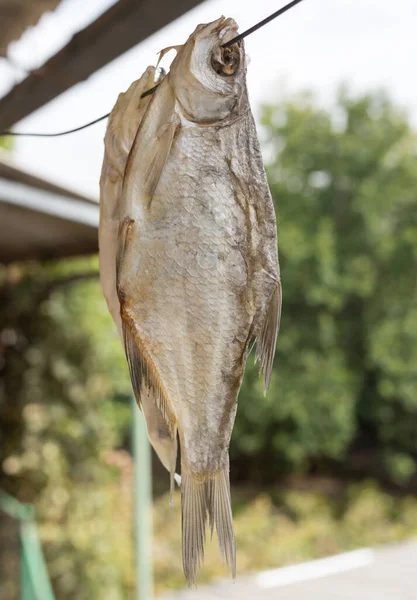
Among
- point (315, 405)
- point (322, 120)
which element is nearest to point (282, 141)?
point (322, 120)

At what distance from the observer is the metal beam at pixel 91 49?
1156mm

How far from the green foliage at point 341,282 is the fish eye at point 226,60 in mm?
8003

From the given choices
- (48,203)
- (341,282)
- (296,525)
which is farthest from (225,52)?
(341,282)

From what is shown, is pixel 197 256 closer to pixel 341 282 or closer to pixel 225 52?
pixel 225 52

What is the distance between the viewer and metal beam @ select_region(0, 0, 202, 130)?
116 centimetres

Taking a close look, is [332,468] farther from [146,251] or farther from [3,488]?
[146,251]

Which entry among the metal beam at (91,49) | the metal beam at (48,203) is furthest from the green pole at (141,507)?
the metal beam at (91,49)

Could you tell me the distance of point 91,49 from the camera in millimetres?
1389

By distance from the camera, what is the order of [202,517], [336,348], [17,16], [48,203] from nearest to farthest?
[202,517] < [17,16] < [48,203] < [336,348]

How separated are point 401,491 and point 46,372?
7.13 m

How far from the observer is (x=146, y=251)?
→ 702 mm

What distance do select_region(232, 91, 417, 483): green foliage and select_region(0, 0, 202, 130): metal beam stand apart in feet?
23.6

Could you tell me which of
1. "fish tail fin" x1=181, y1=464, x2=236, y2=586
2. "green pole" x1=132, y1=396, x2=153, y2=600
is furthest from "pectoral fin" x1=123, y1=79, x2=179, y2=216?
"green pole" x1=132, y1=396, x2=153, y2=600

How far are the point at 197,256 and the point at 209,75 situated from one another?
8.0 inches
